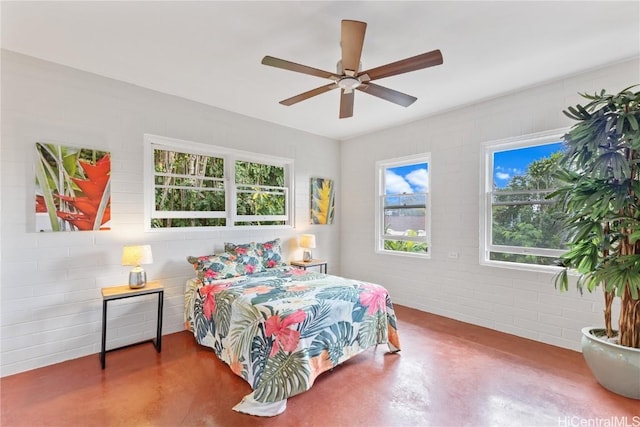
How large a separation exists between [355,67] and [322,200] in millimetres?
3193

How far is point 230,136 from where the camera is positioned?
160 inches

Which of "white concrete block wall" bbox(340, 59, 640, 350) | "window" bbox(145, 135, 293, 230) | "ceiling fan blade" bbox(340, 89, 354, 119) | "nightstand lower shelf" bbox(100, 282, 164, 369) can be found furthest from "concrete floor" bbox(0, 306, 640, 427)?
"ceiling fan blade" bbox(340, 89, 354, 119)

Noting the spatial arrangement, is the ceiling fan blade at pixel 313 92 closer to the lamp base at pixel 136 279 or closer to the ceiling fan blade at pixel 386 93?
the ceiling fan blade at pixel 386 93

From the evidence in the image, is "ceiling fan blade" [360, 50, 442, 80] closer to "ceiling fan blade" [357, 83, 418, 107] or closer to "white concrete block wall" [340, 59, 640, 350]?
"ceiling fan blade" [357, 83, 418, 107]

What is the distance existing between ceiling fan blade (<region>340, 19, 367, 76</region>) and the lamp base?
2778 mm

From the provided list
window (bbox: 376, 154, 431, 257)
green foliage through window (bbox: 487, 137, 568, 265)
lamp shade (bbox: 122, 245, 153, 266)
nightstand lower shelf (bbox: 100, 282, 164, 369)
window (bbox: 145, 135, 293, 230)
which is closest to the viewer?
nightstand lower shelf (bbox: 100, 282, 164, 369)

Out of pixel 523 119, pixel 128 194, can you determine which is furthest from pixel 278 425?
pixel 523 119

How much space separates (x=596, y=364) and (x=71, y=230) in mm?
4801

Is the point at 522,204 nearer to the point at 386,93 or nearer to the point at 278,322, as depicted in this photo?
the point at 386,93

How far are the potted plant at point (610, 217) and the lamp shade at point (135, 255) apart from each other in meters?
3.87

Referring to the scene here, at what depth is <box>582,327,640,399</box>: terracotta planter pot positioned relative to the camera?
2.14 meters

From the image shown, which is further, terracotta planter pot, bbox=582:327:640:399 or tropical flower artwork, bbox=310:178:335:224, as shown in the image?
tropical flower artwork, bbox=310:178:335:224

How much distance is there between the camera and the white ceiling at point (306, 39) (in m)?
2.08

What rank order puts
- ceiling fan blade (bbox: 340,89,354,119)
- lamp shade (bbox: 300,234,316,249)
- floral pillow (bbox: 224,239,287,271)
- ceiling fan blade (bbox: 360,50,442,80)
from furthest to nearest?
lamp shade (bbox: 300,234,316,249) → floral pillow (bbox: 224,239,287,271) → ceiling fan blade (bbox: 340,89,354,119) → ceiling fan blade (bbox: 360,50,442,80)
